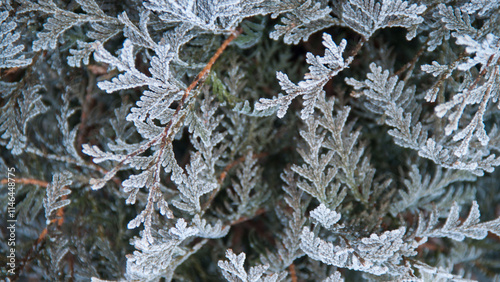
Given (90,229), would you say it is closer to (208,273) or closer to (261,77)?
(208,273)

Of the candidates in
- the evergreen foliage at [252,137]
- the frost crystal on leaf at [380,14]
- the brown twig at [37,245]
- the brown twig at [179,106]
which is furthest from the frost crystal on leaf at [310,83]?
the brown twig at [37,245]

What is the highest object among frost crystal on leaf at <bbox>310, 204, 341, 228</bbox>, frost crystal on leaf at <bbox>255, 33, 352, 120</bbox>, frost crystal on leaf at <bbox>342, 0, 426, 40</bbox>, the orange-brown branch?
frost crystal on leaf at <bbox>342, 0, 426, 40</bbox>

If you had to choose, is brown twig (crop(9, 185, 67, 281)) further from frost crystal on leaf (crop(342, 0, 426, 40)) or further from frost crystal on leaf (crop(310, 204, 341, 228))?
frost crystal on leaf (crop(342, 0, 426, 40))

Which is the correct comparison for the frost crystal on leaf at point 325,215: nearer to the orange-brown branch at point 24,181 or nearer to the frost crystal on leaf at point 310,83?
the frost crystal on leaf at point 310,83

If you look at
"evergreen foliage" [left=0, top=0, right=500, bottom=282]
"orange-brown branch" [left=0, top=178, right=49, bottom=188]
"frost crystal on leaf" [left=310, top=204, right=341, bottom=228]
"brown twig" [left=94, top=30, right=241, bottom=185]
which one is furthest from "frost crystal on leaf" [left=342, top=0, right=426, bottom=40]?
"orange-brown branch" [left=0, top=178, right=49, bottom=188]

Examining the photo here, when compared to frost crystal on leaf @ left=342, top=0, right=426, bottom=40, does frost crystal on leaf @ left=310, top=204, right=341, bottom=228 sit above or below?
below

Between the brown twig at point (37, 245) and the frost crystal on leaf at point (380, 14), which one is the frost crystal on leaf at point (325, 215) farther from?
the brown twig at point (37, 245)

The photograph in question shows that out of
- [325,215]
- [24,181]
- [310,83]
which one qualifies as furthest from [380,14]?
[24,181]

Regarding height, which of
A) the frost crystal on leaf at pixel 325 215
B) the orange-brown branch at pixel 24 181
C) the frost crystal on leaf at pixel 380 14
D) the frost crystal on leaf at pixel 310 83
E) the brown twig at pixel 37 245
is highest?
the frost crystal on leaf at pixel 380 14

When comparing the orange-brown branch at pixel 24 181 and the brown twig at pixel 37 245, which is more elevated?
the orange-brown branch at pixel 24 181

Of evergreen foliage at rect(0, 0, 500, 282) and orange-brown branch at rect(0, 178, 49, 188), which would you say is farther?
orange-brown branch at rect(0, 178, 49, 188)

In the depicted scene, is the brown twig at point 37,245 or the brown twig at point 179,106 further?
the brown twig at point 37,245

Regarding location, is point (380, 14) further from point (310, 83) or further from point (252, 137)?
point (252, 137)
